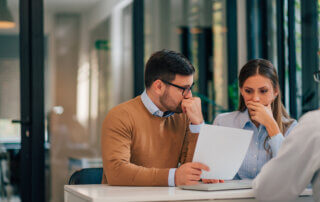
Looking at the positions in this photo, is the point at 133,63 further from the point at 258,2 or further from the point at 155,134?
the point at 155,134

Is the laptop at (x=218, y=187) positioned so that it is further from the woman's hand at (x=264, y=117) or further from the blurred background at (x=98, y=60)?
the blurred background at (x=98, y=60)

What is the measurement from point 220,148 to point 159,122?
0.51 meters

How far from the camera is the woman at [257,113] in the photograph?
267 cm

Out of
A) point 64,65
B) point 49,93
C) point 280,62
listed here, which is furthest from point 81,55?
point 280,62

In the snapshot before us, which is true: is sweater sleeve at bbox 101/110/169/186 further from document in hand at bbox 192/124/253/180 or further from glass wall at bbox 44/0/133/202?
glass wall at bbox 44/0/133/202

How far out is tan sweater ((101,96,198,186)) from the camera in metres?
2.26

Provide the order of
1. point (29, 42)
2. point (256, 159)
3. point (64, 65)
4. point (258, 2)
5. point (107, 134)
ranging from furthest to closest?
1. point (258, 2)
2. point (64, 65)
3. point (29, 42)
4. point (256, 159)
5. point (107, 134)

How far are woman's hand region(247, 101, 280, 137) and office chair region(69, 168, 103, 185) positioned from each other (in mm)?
877

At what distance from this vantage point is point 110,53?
479 centimetres

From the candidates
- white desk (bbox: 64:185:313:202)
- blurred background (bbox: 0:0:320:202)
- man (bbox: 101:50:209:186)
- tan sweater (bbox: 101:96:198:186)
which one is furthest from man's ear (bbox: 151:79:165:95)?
blurred background (bbox: 0:0:320:202)

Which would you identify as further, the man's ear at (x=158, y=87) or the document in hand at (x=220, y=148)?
the man's ear at (x=158, y=87)

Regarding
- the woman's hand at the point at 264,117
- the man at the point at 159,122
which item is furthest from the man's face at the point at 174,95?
the woman's hand at the point at 264,117

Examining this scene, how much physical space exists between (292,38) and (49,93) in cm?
237

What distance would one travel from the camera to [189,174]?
86.1 inches
